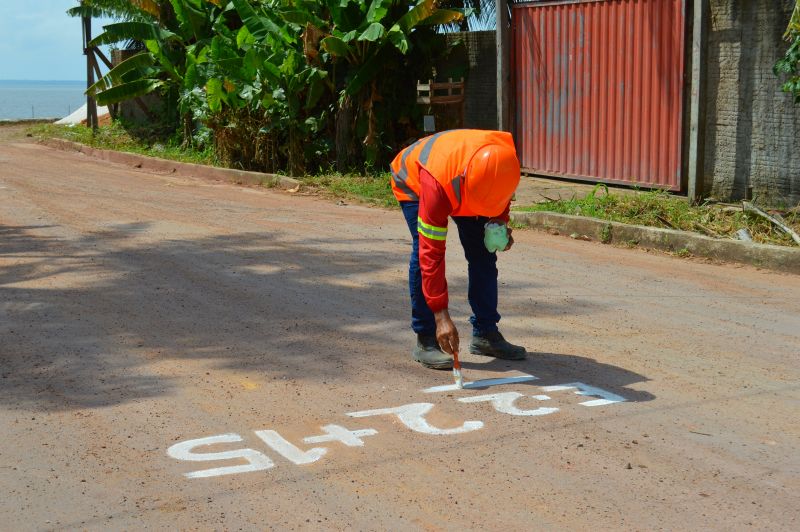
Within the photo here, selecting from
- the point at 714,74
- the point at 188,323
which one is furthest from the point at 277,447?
the point at 714,74

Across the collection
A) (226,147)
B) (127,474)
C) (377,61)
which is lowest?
(127,474)

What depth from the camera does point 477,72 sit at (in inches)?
612

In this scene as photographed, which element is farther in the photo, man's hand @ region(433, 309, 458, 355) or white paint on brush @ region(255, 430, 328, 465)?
man's hand @ region(433, 309, 458, 355)

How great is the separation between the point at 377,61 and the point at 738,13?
18.8 ft

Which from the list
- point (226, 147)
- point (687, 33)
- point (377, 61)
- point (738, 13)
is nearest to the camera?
point (738, 13)

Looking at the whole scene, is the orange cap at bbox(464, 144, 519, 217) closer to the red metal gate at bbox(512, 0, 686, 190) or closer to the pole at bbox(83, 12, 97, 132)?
the red metal gate at bbox(512, 0, 686, 190)

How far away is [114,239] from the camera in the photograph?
10117 mm

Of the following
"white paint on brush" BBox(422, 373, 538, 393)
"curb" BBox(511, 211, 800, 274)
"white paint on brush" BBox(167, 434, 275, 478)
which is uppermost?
"curb" BBox(511, 211, 800, 274)

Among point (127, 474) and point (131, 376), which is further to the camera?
point (131, 376)

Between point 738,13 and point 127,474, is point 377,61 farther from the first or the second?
point 127,474

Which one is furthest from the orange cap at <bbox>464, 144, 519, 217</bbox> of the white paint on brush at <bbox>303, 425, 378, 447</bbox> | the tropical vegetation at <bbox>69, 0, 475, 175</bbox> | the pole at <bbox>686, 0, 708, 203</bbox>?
the tropical vegetation at <bbox>69, 0, 475, 175</bbox>

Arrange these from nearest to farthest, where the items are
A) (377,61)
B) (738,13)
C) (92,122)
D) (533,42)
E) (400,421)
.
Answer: (400,421) < (738,13) < (533,42) < (377,61) < (92,122)

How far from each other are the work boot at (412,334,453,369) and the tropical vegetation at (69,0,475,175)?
873cm

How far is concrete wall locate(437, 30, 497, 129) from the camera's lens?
15367mm
